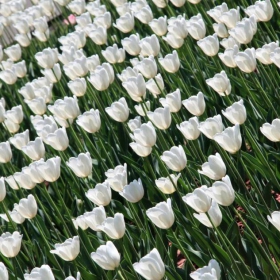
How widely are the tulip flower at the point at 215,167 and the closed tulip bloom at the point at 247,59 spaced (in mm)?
987

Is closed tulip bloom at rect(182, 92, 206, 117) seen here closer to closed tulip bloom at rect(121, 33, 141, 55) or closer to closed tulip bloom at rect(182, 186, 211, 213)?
closed tulip bloom at rect(182, 186, 211, 213)

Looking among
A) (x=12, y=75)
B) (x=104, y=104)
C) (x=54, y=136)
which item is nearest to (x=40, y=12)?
(x=12, y=75)

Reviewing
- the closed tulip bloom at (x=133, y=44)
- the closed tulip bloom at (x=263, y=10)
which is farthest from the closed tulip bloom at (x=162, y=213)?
the closed tulip bloom at (x=133, y=44)

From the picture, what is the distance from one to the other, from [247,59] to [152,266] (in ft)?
A: 5.15

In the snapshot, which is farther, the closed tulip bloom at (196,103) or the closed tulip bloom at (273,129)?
the closed tulip bloom at (196,103)

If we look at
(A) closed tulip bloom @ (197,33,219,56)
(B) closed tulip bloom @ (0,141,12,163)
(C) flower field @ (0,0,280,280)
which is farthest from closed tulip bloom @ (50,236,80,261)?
(A) closed tulip bloom @ (197,33,219,56)

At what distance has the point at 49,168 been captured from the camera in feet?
11.0

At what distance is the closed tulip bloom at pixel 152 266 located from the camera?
2.38m

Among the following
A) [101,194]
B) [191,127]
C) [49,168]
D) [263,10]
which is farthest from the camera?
[263,10]

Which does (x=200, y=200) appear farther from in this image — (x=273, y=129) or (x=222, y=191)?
(x=273, y=129)

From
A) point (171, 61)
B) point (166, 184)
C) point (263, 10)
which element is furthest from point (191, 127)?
point (263, 10)

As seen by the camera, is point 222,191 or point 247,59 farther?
point 247,59

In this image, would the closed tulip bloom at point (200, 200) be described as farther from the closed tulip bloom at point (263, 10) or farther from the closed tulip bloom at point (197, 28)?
the closed tulip bloom at point (197, 28)

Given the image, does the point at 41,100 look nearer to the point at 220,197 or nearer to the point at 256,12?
the point at 256,12
